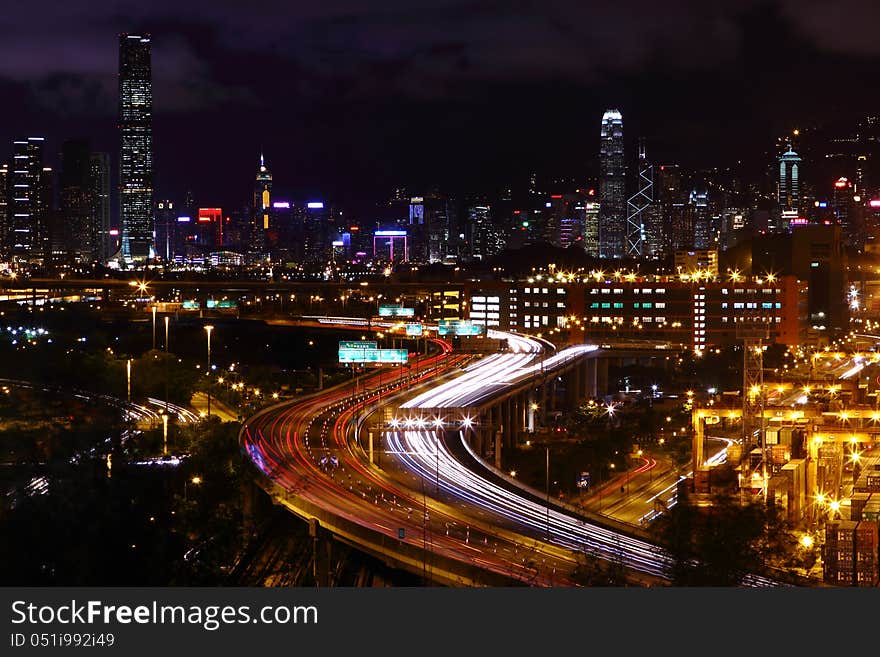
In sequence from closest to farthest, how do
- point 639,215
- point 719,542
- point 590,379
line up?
point 719,542, point 590,379, point 639,215

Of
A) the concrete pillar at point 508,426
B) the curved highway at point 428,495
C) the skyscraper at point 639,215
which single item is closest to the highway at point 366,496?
the curved highway at point 428,495

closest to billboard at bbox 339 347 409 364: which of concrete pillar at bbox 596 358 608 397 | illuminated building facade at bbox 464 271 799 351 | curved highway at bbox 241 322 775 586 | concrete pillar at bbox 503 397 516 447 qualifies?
curved highway at bbox 241 322 775 586

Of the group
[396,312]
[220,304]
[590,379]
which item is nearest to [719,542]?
[590,379]

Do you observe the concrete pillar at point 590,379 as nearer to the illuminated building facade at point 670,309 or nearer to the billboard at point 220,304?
the illuminated building facade at point 670,309

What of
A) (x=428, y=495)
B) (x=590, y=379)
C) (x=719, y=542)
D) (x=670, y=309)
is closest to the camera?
(x=719, y=542)

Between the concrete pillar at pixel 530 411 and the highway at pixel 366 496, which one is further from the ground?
the highway at pixel 366 496

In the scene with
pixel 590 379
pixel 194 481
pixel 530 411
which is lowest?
pixel 590 379

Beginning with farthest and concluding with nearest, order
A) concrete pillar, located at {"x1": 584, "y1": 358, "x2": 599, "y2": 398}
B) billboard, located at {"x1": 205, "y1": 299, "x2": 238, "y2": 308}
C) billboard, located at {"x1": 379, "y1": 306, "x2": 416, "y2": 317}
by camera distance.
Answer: billboard, located at {"x1": 205, "y1": 299, "x2": 238, "y2": 308} < billboard, located at {"x1": 379, "y1": 306, "x2": 416, "y2": 317} < concrete pillar, located at {"x1": 584, "y1": 358, "x2": 599, "y2": 398}

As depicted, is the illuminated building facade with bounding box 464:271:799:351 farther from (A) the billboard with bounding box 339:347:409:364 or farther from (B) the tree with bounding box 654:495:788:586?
(B) the tree with bounding box 654:495:788:586

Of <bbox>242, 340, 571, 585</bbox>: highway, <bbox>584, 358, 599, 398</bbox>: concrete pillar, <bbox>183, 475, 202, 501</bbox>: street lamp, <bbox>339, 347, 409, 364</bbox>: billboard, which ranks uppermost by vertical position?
<bbox>339, 347, 409, 364</bbox>: billboard

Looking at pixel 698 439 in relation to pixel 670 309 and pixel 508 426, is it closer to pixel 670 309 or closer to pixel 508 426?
pixel 508 426

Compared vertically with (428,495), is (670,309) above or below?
above
